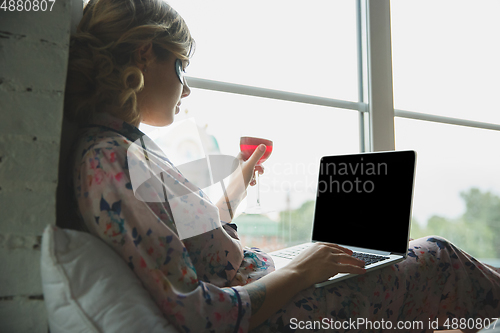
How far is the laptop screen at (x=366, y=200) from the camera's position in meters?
1.10

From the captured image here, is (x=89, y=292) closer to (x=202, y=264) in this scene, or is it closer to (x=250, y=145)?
(x=202, y=264)

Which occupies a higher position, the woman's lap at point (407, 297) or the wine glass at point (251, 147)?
the wine glass at point (251, 147)

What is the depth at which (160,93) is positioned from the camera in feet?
3.11

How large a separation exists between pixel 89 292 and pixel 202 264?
0.30 m

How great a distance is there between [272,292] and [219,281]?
16 centimetres

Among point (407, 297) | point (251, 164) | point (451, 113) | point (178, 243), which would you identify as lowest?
point (407, 297)

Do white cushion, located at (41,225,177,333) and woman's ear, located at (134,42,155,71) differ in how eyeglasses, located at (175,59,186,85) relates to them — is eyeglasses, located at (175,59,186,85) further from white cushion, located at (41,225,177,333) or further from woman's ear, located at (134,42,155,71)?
white cushion, located at (41,225,177,333)

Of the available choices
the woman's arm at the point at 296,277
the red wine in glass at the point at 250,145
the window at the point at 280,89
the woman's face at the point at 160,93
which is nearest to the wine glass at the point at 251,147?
the red wine in glass at the point at 250,145

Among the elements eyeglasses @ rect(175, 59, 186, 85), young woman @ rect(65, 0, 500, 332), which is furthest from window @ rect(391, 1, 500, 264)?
eyeglasses @ rect(175, 59, 186, 85)

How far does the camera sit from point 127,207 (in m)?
0.62

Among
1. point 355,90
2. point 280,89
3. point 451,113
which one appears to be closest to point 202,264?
point 280,89

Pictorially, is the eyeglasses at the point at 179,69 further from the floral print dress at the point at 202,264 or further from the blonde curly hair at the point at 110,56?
the floral print dress at the point at 202,264

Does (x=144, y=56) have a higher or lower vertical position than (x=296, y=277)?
higher

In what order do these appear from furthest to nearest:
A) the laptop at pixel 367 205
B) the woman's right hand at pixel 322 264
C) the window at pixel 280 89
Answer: the window at pixel 280 89, the laptop at pixel 367 205, the woman's right hand at pixel 322 264
